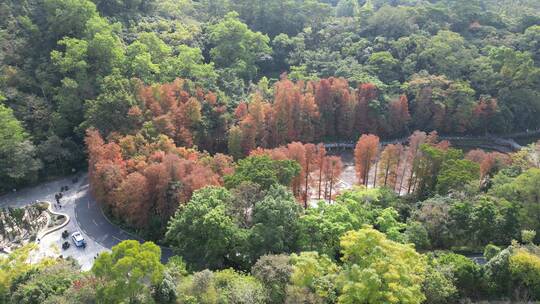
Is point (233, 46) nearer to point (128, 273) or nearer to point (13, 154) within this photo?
point (13, 154)

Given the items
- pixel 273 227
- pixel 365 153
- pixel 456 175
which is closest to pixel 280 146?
pixel 365 153

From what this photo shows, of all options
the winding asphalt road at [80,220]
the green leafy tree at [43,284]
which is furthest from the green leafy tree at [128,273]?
the winding asphalt road at [80,220]

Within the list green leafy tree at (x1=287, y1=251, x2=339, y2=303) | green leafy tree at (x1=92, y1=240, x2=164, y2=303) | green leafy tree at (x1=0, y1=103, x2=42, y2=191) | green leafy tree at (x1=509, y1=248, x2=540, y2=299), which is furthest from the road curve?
green leafy tree at (x1=509, y1=248, x2=540, y2=299)

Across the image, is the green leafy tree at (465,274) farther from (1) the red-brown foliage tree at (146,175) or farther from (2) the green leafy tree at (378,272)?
(1) the red-brown foliage tree at (146,175)

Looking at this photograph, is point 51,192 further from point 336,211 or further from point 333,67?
point 333,67

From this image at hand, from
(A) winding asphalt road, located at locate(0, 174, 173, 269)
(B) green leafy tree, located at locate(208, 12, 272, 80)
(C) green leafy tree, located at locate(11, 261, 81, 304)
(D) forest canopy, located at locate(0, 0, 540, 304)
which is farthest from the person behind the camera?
(B) green leafy tree, located at locate(208, 12, 272, 80)

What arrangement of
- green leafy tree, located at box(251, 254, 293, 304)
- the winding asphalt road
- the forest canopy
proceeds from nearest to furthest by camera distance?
green leafy tree, located at box(251, 254, 293, 304) < the forest canopy < the winding asphalt road

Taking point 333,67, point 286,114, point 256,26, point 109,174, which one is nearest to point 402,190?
point 286,114

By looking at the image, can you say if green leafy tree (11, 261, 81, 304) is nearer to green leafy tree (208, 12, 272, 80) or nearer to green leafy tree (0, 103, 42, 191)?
green leafy tree (0, 103, 42, 191)
